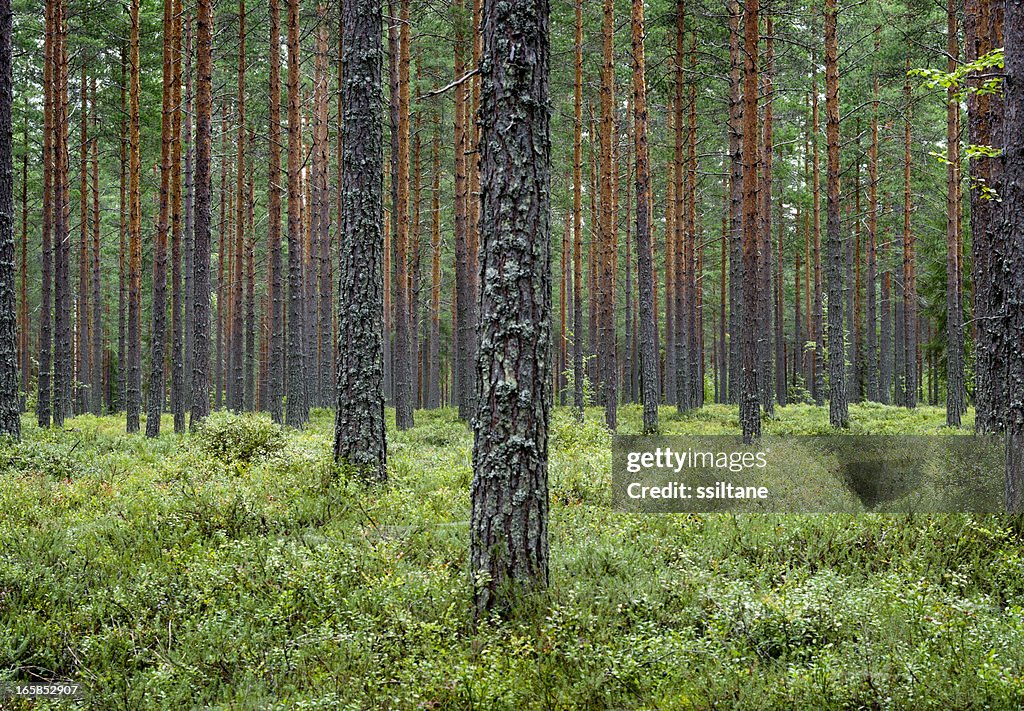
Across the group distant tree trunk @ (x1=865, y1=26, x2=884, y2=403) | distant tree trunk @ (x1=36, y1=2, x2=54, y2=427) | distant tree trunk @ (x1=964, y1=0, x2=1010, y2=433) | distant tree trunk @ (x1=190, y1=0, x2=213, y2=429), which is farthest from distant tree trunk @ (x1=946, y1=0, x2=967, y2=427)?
distant tree trunk @ (x1=36, y1=2, x2=54, y2=427)

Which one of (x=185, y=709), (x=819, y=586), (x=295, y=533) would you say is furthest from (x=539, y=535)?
(x=295, y=533)

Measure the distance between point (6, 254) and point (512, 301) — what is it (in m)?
9.89

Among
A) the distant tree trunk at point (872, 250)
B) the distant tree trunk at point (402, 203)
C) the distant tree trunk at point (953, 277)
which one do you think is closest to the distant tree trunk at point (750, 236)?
the distant tree trunk at point (953, 277)

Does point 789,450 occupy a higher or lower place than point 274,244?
lower

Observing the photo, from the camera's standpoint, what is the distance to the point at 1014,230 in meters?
6.49

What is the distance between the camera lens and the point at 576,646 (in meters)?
4.25

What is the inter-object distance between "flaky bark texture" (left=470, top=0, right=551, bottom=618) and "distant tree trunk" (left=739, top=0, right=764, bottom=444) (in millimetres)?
10059

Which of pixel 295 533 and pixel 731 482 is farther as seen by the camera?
pixel 731 482

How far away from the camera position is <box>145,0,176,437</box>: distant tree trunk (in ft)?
52.1

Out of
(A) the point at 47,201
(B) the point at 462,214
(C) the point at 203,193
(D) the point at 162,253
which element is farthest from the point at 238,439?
(A) the point at 47,201

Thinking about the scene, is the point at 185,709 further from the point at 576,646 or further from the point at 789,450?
the point at 789,450

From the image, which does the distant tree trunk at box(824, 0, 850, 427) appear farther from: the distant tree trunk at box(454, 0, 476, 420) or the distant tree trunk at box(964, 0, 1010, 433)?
→ the distant tree trunk at box(454, 0, 476, 420)

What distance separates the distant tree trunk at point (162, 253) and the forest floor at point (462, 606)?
8.36 m

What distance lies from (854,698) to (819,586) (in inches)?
55.2
